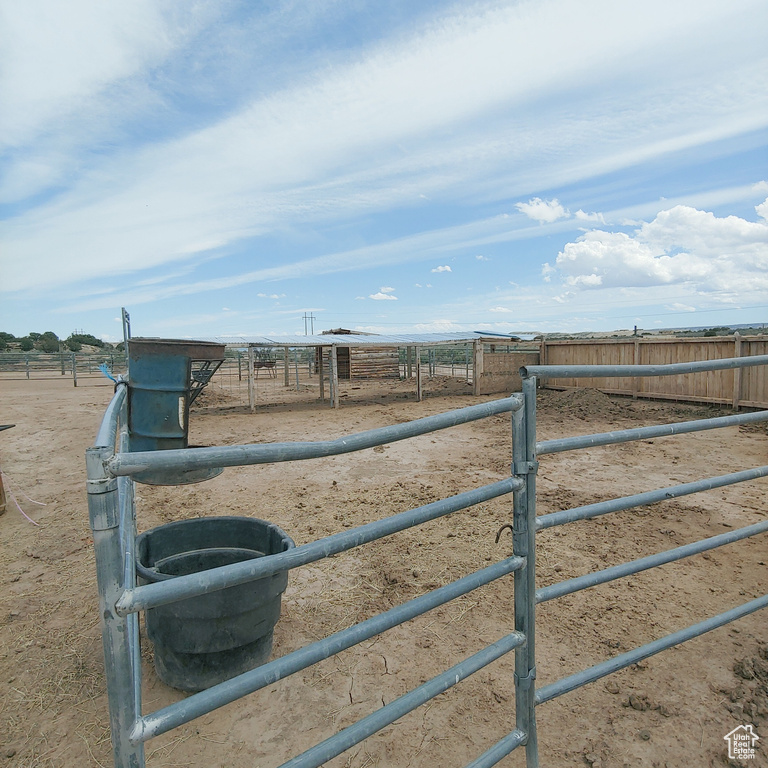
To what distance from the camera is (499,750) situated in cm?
162

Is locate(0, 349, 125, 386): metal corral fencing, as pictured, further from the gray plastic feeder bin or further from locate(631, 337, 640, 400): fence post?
the gray plastic feeder bin

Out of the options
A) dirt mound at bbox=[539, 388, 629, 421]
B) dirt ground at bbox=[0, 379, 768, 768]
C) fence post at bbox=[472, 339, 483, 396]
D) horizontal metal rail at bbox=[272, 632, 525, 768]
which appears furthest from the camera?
fence post at bbox=[472, 339, 483, 396]

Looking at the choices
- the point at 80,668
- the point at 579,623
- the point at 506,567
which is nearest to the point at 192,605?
the point at 80,668

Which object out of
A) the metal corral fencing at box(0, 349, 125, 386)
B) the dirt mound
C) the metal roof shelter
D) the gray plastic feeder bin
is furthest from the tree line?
the gray plastic feeder bin

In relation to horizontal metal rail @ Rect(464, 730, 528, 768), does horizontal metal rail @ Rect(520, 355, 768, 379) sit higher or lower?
higher

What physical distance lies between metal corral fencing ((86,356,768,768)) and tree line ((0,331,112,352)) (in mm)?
48778

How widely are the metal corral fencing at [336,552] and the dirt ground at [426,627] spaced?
0.45 m

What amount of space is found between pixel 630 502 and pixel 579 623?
1.44 m

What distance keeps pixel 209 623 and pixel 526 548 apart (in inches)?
62.5

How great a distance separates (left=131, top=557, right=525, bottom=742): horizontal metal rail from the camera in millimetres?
1050

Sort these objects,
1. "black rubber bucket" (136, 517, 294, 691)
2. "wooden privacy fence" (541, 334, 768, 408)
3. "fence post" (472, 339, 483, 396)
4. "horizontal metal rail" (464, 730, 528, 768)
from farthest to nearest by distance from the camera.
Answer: "fence post" (472, 339, 483, 396) → "wooden privacy fence" (541, 334, 768, 408) → "black rubber bucket" (136, 517, 294, 691) → "horizontal metal rail" (464, 730, 528, 768)

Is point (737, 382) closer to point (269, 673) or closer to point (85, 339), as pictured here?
point (269, 673)

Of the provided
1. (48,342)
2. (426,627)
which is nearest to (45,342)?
(48,342)

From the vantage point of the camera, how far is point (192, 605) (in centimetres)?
232
